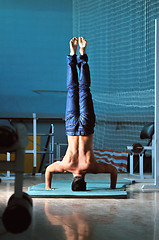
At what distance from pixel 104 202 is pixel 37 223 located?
0.84m

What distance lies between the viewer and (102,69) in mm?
7344

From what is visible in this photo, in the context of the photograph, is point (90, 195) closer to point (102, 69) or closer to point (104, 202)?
point (104, 202)

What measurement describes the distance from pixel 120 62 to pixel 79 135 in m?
4.51

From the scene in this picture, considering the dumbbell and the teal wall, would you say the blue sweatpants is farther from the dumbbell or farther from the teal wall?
the teal wall

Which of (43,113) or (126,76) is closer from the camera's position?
(126,76)

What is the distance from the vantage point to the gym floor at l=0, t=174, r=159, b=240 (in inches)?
60.5

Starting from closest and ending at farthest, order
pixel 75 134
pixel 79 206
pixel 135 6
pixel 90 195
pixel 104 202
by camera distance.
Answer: pixel 79 206, pixel 104 202, pixel 90 195, pixel 75 134, pixel 135 6

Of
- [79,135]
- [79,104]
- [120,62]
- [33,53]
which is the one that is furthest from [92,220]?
[33,53]

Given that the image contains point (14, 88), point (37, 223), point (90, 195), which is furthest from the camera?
point (14, 88)

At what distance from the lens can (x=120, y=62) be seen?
7.28 m

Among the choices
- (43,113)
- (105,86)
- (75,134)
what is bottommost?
(75,134)

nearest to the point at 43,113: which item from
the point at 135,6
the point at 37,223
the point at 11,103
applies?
the point at 11,103

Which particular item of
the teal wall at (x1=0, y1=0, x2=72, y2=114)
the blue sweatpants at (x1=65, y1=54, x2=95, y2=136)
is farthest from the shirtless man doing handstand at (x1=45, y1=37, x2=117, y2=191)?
the teal wall at (x1=0, y1=0, x2=72, y2=114)

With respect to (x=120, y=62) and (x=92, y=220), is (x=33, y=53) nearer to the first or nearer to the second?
(x=120, y=62)
